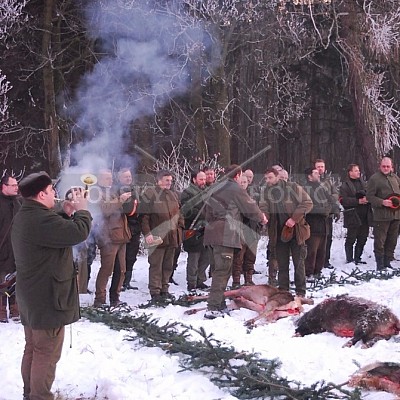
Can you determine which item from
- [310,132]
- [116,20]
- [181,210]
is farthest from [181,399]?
[310,132]

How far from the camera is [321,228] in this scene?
1055cm

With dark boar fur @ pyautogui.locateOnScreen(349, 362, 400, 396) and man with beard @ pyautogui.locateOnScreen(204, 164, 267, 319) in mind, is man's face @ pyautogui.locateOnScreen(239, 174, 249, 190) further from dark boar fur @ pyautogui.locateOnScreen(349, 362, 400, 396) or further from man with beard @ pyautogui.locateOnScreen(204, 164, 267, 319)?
dark boar fur @ pyautogui.locateOnScreen(349, 362, 400, 396)

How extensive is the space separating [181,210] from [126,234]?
1.53 m

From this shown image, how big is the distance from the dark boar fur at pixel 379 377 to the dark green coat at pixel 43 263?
7.34 ft

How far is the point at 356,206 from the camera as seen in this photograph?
11680 millimetres

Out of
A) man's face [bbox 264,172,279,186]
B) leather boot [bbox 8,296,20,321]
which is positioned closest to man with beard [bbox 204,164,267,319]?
man's face [bbox 264,172,279,186]

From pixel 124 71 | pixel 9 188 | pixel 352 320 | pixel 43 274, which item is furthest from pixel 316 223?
pixel 124 71

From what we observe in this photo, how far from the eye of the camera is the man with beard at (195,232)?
1026 cm

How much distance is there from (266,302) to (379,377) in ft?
9.74

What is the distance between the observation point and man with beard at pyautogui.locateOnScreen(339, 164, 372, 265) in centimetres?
1162

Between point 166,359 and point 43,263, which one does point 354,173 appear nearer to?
point 166,359

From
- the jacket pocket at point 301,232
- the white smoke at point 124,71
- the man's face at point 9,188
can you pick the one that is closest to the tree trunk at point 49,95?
the white smoke at point 124,71

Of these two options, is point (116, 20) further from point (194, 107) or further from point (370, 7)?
point (370, 7)

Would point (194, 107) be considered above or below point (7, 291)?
above
